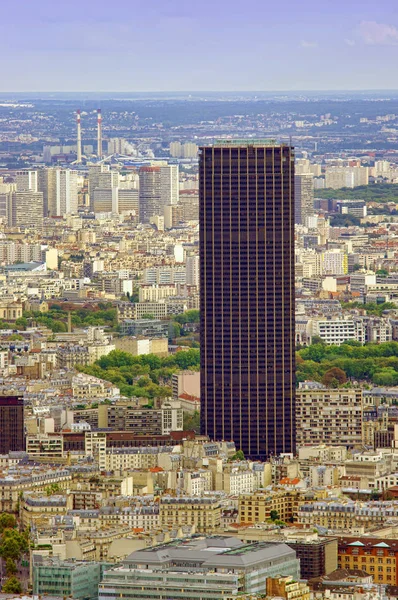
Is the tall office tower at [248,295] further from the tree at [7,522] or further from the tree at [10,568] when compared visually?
the tree at [10,568]

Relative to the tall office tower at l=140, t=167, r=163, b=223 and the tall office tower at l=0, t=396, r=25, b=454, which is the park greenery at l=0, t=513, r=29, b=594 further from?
the tall office tower at l=140, t=167, r=163, b=223

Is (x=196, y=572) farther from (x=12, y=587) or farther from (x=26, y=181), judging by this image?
(x=26, y=181)

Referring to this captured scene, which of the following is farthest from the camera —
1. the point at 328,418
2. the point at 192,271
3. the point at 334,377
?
the point at 192,271

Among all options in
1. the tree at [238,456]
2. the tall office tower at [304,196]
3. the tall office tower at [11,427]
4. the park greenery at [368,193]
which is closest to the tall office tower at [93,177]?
the park greenery at [368,193]

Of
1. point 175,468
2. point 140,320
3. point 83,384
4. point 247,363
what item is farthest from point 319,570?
point 140,320

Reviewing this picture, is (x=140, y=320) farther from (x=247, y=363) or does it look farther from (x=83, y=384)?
(x=247, y=363)

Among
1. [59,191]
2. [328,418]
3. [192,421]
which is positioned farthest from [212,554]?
[59,191]

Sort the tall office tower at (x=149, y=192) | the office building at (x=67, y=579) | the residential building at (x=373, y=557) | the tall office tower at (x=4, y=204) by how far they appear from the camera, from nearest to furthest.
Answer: the office building at (x=67, y=579) < the residential building at (x=373, y=557) < the tall office tower at (x=4, y=204) < the tall office tower at (x=149, y=192)
